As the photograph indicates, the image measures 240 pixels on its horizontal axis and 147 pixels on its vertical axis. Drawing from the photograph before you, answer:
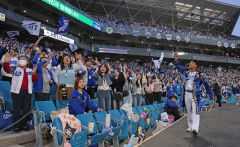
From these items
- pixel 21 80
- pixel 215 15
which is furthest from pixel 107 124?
pixel 215 15

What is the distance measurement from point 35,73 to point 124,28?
96.0ft

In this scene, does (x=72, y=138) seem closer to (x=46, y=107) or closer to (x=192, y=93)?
(x=46, y=107)

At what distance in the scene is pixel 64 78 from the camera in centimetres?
515

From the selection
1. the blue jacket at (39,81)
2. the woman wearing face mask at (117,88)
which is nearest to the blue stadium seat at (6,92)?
the blue jacket at (39,81)

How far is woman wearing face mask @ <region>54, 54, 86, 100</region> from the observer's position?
5070mm

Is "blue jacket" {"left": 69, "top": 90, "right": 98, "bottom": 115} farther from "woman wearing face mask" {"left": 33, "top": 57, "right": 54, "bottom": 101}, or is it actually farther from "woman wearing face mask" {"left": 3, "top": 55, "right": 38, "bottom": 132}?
"woman wearing face mask" {"left": 33, "top": 57, "right": 54, "bottom": 101}

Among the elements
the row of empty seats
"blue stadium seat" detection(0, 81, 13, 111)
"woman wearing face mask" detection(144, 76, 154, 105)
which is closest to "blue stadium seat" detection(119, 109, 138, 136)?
the row of empty seats

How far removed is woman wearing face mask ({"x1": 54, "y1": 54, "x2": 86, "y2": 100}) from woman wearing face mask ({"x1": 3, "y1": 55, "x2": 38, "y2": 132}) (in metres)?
1.05

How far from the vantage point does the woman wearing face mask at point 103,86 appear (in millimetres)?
5738

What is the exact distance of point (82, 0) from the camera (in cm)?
3256

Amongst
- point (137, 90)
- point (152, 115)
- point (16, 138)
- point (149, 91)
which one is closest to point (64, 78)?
point (16, 138)

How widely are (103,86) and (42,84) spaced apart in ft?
5.90

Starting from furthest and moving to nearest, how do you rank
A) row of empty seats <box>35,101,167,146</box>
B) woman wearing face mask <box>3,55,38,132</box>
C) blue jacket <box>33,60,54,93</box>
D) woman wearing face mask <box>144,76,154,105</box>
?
woman wearing face mask <box>144,76,154,105</box>, blue jacket <box>33,60,54,93</box>, woman wearing face mask <box>3,55,38,132</box>, row of empty seats <box>35,101,167,146</box>

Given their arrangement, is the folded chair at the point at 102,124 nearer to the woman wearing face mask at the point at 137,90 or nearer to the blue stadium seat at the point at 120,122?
the blue stadium seat at the point at 120,122
